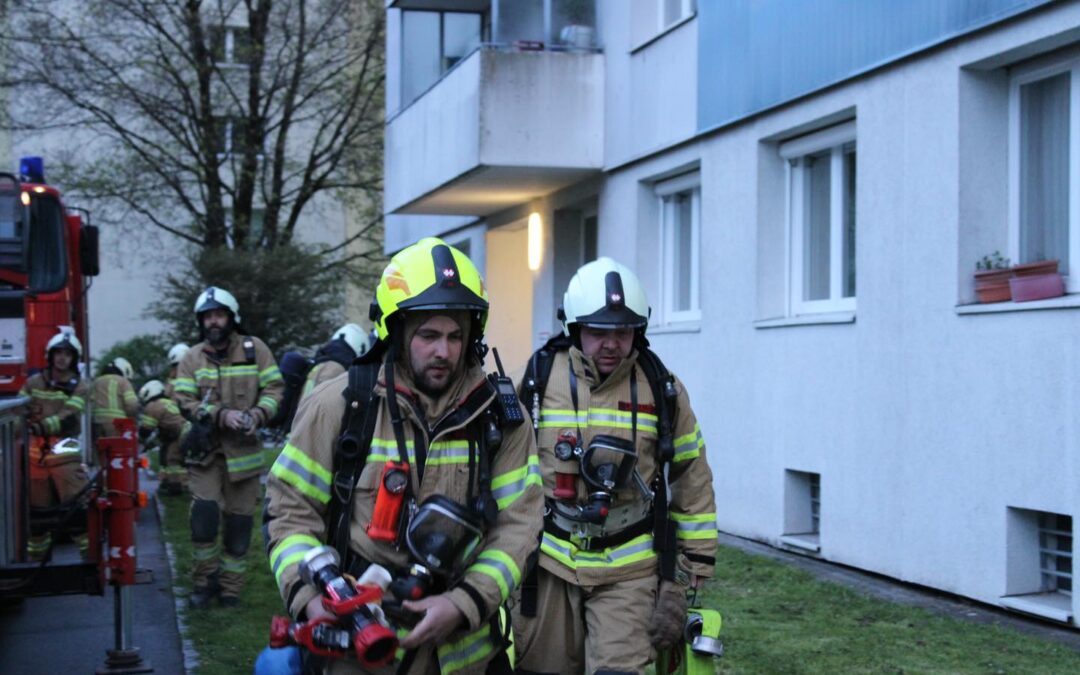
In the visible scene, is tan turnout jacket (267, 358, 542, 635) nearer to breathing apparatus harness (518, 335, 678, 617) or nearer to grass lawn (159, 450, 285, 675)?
breathing apparatus harness (518, 335, 678, 617)

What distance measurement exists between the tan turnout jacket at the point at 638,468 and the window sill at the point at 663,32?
797 cm

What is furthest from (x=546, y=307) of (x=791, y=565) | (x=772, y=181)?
(x=791, y=565)

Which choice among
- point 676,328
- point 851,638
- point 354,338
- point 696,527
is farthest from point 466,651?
point 676,328

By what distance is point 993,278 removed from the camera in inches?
337

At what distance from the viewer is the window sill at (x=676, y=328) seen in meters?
12.9

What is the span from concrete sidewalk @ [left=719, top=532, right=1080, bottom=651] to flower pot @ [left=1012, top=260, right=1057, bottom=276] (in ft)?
6.48

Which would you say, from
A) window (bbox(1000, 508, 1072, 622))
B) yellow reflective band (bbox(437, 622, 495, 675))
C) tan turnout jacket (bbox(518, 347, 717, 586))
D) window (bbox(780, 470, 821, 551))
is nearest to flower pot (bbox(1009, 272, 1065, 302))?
window (bbox(1000, 508, 1072, 622))

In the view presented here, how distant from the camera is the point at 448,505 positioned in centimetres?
360

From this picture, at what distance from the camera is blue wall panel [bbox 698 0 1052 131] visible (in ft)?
29.5

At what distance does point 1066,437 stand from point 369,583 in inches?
211

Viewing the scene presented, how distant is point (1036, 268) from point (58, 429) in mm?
7204

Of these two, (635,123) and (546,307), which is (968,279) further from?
(546,307)

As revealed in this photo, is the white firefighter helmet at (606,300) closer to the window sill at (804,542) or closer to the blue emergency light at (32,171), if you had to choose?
the window sill at (804,542)

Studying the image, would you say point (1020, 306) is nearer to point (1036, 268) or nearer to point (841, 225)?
point (1036, 268)
